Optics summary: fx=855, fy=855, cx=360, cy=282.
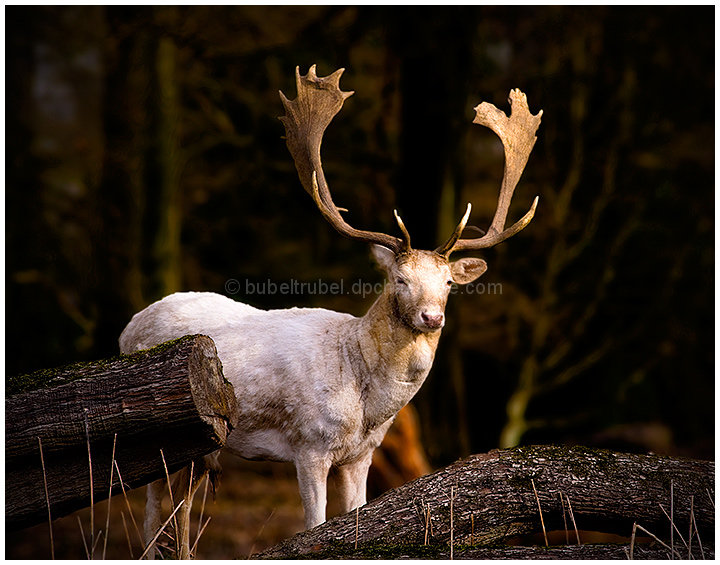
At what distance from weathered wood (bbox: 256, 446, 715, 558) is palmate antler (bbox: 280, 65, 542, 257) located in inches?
54.3

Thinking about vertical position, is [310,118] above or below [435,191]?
above

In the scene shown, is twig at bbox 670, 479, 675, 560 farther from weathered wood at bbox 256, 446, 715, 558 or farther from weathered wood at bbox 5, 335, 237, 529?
weathered wood at bbox 5, 335, 237, 529

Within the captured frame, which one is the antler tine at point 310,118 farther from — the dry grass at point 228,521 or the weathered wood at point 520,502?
the dry grass at point 228,521

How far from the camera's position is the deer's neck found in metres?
5.15

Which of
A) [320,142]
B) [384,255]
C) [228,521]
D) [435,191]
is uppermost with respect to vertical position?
[320,142]

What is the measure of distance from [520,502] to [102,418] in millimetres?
2240

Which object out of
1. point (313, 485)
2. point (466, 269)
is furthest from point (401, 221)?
point (313, 485)

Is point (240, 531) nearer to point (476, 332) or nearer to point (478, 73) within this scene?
point (476, 332)

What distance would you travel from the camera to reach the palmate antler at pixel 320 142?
5.30 metres

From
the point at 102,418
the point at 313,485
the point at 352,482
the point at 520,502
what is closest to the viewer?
the point at 102,418

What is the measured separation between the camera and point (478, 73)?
400 inches

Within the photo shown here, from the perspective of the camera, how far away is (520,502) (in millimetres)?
4641

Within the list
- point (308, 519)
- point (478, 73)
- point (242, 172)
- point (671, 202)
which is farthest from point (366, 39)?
point (308, 519)

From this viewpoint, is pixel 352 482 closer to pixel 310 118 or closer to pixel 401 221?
pixel 401 221
